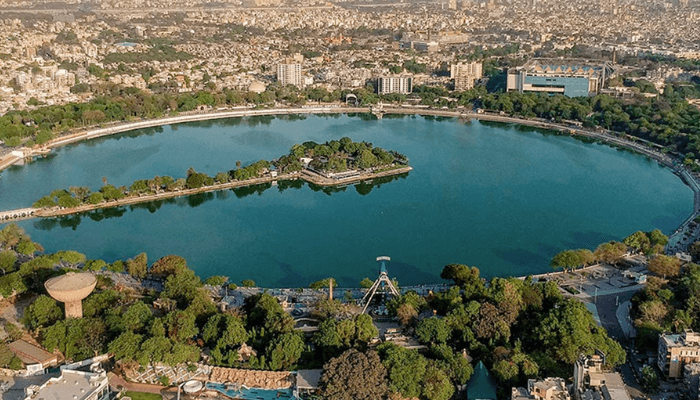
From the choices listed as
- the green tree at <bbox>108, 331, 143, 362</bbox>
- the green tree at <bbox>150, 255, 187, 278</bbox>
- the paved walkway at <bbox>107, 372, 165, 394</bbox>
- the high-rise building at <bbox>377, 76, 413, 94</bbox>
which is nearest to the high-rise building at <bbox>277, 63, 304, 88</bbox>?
the high-rise building at <bbox>377, 76, 413, 94</bbox>

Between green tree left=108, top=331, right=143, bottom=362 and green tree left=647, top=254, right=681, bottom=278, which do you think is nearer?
green tree left=108, top=331, right=143, bottom=362

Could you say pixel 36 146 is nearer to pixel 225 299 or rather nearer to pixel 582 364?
pixel 225 299

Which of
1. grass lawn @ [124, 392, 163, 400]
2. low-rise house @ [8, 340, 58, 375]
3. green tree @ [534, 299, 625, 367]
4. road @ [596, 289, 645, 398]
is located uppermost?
green tree @ [534, 299, 625, 367]

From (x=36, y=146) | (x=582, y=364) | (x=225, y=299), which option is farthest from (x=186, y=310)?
(x=36, y=146)

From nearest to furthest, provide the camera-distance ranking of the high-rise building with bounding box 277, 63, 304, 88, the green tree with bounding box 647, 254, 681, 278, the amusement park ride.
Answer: the amusement park ride → the green tree with bounding box 647, 254, 681, 278 → the high-rise building with bounding box 277, 63, 304, 88

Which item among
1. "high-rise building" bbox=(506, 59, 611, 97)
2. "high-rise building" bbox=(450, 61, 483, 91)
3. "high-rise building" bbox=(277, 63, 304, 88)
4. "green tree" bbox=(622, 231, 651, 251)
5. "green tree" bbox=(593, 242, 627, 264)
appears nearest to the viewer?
"green tree" bbox=(593, 242, 627, 264)

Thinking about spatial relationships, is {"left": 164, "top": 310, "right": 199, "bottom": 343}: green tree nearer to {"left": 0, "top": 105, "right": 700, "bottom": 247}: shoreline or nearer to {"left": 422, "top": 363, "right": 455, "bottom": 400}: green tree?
{"left": 422, "top": 363, "right": 455, "bottom": 400}: green tree

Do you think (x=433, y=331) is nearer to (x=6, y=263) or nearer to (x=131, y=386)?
(x=131, y=386)
